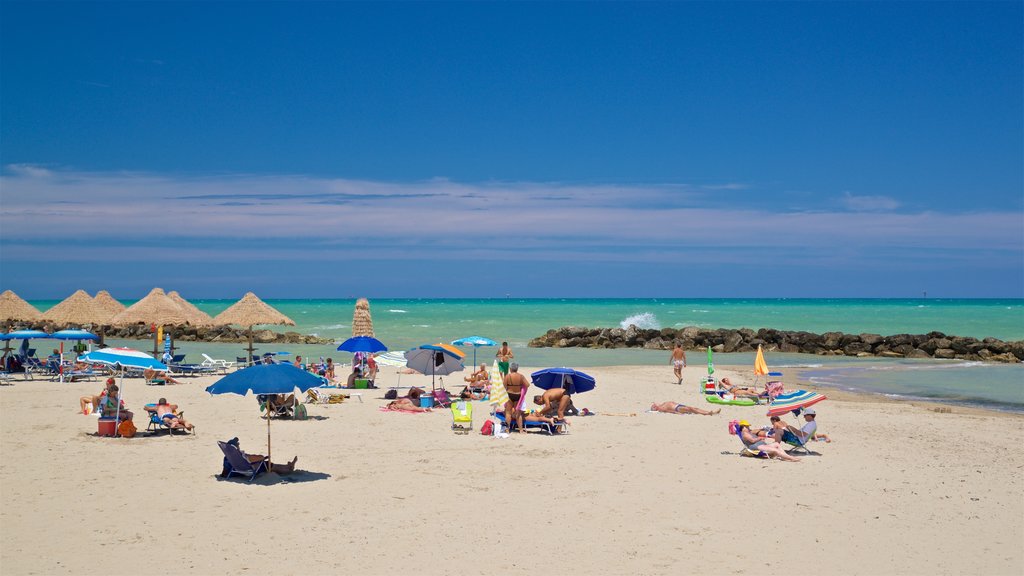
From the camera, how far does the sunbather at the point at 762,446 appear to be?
11945 mm

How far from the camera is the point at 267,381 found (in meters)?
10.0

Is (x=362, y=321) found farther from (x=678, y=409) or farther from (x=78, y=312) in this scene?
(x=78, y=312)

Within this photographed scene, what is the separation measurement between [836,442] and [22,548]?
11386 millimetres

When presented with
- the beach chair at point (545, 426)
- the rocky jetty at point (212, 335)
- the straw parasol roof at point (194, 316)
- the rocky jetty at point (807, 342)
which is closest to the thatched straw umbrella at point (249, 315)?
the straw parasol roof at point (194, 316)

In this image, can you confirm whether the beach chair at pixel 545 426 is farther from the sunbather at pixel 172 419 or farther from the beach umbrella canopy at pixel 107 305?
the beach umbrella canopy at pixel 107 305

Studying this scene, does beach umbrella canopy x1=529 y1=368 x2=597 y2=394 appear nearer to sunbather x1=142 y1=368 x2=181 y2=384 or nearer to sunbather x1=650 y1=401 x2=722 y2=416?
sunbather x1=650 y1=401 x2=722 y2=416

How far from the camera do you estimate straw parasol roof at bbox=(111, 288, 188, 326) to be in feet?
84.6

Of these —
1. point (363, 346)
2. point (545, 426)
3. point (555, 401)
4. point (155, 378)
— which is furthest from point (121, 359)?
point (155, 378)

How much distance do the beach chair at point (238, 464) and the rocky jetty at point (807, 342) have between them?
90.9 ft

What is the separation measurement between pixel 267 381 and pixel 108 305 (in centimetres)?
2101

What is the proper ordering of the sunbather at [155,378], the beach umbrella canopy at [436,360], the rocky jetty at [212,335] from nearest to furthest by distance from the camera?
the beach umbrella canopy at [436,360] → the sunbather at [155,378] → the rocky jetty at [212,335]

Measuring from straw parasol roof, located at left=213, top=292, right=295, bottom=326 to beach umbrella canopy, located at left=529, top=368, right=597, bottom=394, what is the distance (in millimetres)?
12648

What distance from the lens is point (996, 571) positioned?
24.2 ft

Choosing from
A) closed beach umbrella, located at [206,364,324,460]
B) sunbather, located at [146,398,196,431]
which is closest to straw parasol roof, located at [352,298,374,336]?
sunbather, located at [146,398,196,431]
